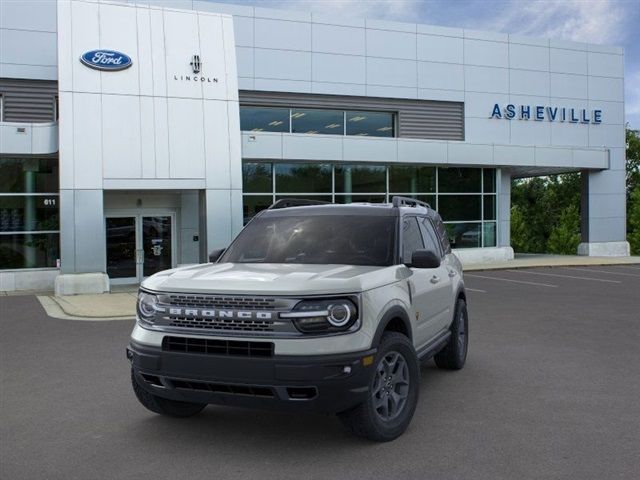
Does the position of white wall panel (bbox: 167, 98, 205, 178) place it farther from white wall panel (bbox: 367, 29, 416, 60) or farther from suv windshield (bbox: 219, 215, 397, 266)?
suv windshield (bbox: 219, 215, 397, 266)

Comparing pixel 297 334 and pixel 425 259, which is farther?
pixel 425 259

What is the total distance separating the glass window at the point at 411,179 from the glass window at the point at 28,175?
11597 mm

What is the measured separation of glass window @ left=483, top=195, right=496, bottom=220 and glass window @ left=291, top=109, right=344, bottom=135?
6.59m

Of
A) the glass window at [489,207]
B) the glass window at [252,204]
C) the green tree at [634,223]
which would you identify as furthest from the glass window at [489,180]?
the green tree at [634,223]

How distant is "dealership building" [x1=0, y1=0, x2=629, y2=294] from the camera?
53.4ft

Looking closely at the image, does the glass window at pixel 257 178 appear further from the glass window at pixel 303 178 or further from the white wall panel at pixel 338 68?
the white wall panel at pixel 338 68

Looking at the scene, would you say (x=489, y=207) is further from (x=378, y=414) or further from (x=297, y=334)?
(x=297, y=334)

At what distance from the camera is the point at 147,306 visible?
15.7 feet

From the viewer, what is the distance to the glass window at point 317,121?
2292cm

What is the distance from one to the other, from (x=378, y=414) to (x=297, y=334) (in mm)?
966

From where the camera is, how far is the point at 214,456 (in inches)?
176

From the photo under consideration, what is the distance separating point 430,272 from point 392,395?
1.54m

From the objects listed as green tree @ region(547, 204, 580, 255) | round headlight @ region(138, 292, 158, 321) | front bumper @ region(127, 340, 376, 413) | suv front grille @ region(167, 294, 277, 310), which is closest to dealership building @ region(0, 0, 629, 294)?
round headlight @ region(138, 292, 158, 321)

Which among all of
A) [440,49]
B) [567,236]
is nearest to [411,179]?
[440,49]
